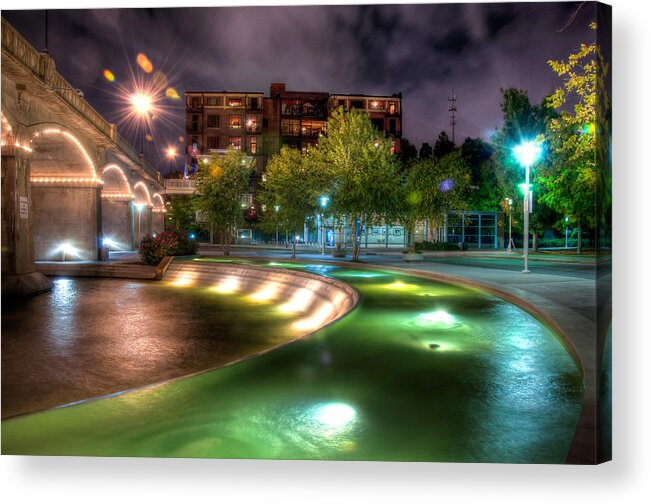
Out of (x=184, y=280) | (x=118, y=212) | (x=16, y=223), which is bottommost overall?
(x=184, y=280)

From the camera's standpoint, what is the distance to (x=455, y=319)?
9266 mm

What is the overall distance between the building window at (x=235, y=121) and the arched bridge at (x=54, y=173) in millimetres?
30060

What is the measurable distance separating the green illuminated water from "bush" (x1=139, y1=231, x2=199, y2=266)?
21.6 meters

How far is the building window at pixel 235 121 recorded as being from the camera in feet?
251

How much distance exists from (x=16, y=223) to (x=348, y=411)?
14258 millimetres

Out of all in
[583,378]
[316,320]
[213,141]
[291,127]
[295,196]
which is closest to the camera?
[583,378]

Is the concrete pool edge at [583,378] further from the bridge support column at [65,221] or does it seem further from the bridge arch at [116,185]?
the bridge arch at [116,185]

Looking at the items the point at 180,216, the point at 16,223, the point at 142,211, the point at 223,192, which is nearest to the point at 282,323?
the point at 16,223

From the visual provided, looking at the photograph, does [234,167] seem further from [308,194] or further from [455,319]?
[455,319]

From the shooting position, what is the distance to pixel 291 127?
78125 mm

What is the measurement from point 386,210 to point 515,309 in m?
A: 16.5

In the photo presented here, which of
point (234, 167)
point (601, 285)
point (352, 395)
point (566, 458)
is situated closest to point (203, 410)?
point (352, 395)

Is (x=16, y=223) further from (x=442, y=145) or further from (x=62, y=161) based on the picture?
(x=442, y=145)

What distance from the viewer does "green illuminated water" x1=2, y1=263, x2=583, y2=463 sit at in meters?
4.00
